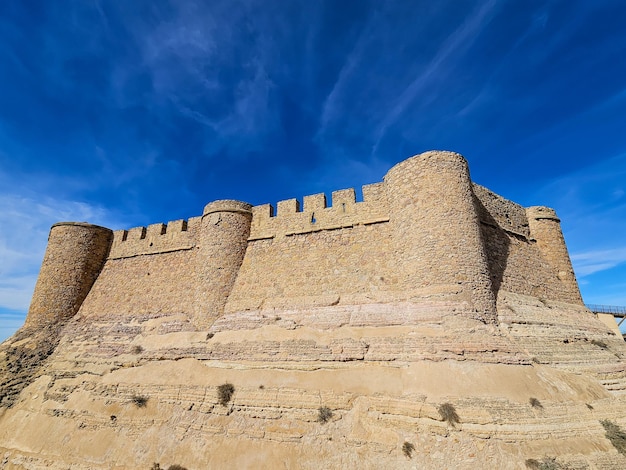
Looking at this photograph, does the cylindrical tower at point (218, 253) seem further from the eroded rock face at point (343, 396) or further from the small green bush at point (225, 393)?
the small green bush at point (225, 393)

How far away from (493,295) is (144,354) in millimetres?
12785

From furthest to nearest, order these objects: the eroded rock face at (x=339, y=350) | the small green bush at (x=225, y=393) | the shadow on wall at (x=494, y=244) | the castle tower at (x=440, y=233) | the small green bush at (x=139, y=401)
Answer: the shadow on wall at (x=494, y=244), the small green bush at (x=139, y=401), the castle tower at (x=440, y=233), the small green bush at (x=225, y=393), the eroded rock face at (x=339, y=350)

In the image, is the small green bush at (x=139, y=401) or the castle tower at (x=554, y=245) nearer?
the small green bush at (x=139, y=401)

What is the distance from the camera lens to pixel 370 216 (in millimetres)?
13000

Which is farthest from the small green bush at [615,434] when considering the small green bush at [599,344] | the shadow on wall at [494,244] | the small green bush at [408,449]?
the small green bush at [408,449]

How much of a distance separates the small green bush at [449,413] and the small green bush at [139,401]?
921 centimetres

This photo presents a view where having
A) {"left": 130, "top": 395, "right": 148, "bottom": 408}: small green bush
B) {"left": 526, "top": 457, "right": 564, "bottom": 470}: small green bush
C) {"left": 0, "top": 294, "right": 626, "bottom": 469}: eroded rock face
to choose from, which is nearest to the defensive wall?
{"left": 0, "top": 294, "right": 626, "bottom": 469}: eroded rock face

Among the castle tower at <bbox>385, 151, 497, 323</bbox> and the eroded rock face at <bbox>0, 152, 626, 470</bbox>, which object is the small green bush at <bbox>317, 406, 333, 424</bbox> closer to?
the eroded rock face at <bbox>0, 152, 626, 470</bbox>

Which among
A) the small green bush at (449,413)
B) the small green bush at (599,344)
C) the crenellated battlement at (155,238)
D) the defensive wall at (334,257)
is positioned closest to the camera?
the small green bush at (449,413)

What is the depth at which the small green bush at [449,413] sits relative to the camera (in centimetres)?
756

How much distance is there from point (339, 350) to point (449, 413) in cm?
344

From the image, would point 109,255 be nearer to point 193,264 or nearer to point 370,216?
point 193,264

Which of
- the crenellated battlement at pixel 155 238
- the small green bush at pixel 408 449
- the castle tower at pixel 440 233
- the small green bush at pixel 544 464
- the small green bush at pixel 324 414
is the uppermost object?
the crenellated battlement at pixel 155 238

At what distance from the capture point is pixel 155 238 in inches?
699
